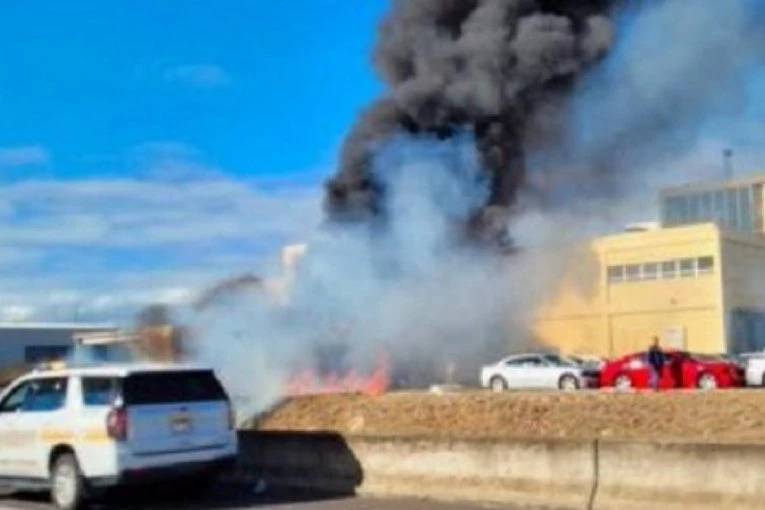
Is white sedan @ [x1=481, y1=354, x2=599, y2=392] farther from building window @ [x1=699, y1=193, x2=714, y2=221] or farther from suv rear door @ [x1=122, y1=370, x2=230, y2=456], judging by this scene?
building window @ [x1=699, y1=193, x2=714, y2=221]

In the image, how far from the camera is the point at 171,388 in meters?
14.6

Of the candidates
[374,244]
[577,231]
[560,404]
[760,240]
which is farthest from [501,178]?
[760,240]

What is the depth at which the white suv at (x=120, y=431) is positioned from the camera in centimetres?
1408

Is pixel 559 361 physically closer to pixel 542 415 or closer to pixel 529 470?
pixel 542 415

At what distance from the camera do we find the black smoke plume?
34125 mm

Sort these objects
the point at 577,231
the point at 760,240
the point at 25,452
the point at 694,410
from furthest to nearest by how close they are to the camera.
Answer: the point at 760,240, the point at 577,231, the point at 694,410, the point at 25,452

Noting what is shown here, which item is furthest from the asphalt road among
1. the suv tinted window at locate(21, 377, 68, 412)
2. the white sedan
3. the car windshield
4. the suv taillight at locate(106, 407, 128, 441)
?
the car windshield

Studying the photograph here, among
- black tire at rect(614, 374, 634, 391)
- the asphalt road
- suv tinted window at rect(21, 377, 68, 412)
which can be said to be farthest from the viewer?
black tire at rect(614, 374, 634, 391)

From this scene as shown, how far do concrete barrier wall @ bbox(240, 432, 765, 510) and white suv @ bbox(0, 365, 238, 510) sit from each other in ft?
4.67

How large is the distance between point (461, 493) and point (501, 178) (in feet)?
71.3

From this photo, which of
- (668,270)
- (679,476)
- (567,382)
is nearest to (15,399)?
(679,476)

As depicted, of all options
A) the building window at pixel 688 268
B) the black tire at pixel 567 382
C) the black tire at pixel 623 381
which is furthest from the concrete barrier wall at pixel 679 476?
the building window at pixel 688 268

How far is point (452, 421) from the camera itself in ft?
72.7

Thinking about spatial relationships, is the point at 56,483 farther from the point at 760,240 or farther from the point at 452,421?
the point at 760,240
